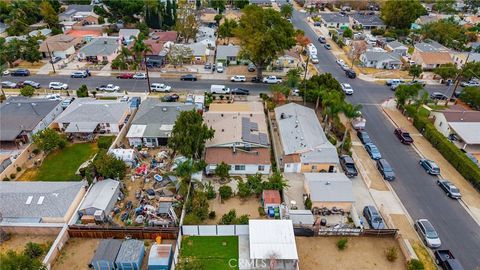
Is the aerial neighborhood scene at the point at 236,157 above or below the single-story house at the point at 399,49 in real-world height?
below

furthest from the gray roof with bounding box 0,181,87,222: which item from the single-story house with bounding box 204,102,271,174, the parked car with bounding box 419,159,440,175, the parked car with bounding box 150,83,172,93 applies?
the parked car with bounding box 419,159,440,175

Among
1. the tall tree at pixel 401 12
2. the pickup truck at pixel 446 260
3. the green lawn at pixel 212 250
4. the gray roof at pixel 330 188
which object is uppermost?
the tall tree at pixel 401 12

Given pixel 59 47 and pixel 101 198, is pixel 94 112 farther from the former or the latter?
pixel 59 47

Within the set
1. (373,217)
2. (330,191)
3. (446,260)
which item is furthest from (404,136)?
(446,260)

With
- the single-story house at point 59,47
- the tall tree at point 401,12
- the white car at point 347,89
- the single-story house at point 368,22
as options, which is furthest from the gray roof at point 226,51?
the tall tree at point 401,12

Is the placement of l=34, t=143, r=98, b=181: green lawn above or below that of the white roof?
below

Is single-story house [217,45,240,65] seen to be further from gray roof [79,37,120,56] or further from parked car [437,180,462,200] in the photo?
parked car [437,180,462,200]

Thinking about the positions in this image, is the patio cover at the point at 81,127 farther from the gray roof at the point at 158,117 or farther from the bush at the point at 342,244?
the bush at the point at 342,244

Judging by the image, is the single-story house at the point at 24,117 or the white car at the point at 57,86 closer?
the single-story house at the point at 24,117

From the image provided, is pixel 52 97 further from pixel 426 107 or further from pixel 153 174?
pixel 426 107
